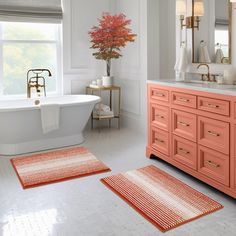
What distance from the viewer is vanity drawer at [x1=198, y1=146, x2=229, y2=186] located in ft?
8.87

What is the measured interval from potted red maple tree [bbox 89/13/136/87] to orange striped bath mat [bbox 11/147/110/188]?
1764mm

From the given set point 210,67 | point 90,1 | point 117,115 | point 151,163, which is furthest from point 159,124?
point 90,1

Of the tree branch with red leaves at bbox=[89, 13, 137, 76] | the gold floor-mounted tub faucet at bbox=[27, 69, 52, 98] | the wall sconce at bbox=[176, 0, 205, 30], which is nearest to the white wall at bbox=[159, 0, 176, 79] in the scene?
the tree branch with red leaves at bbox=[89, 13, 137, 76]

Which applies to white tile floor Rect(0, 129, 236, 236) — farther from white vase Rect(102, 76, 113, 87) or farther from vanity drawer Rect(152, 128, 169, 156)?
white vase Rect(102, 76, 113, 87)

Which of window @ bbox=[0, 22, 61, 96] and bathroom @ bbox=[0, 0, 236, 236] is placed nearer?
bathroom @ bbox=[0, 0, 236, 236]

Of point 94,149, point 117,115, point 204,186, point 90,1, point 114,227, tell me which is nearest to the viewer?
point 114,227

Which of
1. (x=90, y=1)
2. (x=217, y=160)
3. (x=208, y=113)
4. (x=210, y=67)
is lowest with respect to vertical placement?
(x=217, y=160)

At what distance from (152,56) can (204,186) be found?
2416 millimetres

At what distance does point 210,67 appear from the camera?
3.52 metres

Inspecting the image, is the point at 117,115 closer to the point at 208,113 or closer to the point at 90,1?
the point at 90,1

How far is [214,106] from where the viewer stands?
2.76 meters

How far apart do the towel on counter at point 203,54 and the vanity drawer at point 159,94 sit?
60 centimetres

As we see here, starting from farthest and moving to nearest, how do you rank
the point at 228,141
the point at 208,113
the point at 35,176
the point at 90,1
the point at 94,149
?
the point at 90,1 < the point at 94,149 < the point at 35,176 < the point at 208,113 < the point at 228,141

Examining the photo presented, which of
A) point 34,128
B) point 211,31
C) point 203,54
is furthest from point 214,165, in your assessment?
point 34,128
